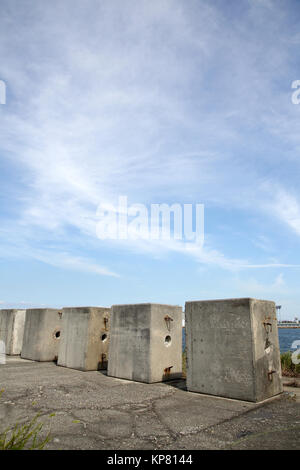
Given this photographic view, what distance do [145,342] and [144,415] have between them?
2.77 meters

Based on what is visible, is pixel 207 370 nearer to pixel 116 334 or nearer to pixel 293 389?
pixel 293 389

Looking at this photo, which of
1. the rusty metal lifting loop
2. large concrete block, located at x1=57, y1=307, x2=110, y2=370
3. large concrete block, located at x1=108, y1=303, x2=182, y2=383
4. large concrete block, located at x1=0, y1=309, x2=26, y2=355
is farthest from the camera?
large concrete block, located at x1=0, y1=309, x2=26, y2=355

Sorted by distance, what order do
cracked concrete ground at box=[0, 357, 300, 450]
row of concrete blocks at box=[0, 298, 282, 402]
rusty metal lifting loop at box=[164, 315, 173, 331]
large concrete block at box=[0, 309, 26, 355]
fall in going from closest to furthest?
cracked concrete ground at box=[0, 357, 300, 450]
row of concrete blocks at box=[0, 298, 282, 402]
rusty metal lifting loop at box=[164, 315, 173, 331]
large concrete block at box=[0, 309, 26, 355]

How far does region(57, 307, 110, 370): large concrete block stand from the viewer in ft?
30.0

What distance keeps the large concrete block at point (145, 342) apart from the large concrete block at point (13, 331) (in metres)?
6.29

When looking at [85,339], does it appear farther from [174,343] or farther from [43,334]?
[174,343]

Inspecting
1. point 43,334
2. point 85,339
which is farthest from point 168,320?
point 43,334

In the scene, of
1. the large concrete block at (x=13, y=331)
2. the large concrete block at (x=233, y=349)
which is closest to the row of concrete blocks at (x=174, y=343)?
the large concrete block at (x=233, y=349)

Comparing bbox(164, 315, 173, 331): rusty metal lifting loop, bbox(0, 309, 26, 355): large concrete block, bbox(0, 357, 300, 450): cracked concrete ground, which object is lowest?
bbox(0, 357, 300, 450): cracked concrete ground

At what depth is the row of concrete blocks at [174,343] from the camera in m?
5.98

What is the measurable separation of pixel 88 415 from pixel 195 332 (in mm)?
2830

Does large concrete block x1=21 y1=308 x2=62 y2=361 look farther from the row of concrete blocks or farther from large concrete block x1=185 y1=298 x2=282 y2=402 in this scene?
large concrete block x1=185 y1=298 x2=282 y2=402

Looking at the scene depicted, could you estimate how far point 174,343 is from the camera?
326 inches

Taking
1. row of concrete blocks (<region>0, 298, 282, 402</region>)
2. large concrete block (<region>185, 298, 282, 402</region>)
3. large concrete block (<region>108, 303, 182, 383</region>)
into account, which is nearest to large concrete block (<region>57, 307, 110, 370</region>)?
row of concrete blocks (<region>0, 298, 282, 402</region>)
